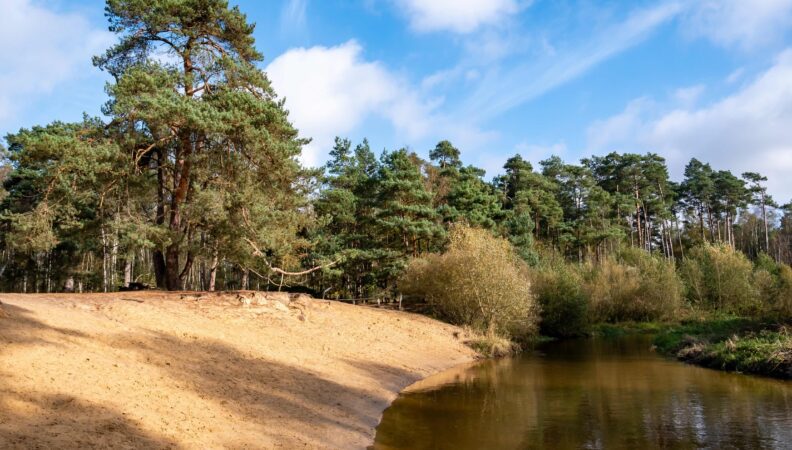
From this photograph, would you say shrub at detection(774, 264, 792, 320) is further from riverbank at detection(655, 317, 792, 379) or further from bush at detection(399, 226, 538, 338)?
bush at detection(399, 226, 538, 338)

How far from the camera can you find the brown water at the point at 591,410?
12891 mm

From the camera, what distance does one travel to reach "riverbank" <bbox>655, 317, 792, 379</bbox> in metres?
22.7

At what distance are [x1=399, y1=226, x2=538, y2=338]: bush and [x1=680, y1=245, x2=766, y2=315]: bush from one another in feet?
100

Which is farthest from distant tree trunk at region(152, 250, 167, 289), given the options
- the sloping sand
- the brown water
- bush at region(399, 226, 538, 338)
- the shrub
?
the shrub

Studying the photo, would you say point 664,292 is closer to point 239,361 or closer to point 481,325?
point 481,325

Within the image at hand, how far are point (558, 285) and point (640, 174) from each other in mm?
43540

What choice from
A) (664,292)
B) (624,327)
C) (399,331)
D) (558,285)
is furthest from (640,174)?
(399,331)

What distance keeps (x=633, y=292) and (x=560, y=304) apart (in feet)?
49.4

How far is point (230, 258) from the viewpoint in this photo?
79.2 ft

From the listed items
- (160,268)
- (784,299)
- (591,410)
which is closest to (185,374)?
(591,410)

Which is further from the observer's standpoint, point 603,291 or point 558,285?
point 603,291

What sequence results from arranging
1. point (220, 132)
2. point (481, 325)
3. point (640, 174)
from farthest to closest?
1. point (640, 174)
2. point (481, 325)
3. point (220, 132)

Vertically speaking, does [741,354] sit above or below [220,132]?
below

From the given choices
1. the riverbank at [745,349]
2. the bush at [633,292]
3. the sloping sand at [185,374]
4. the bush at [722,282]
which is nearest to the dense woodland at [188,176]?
the sloping sand at [185,374]
